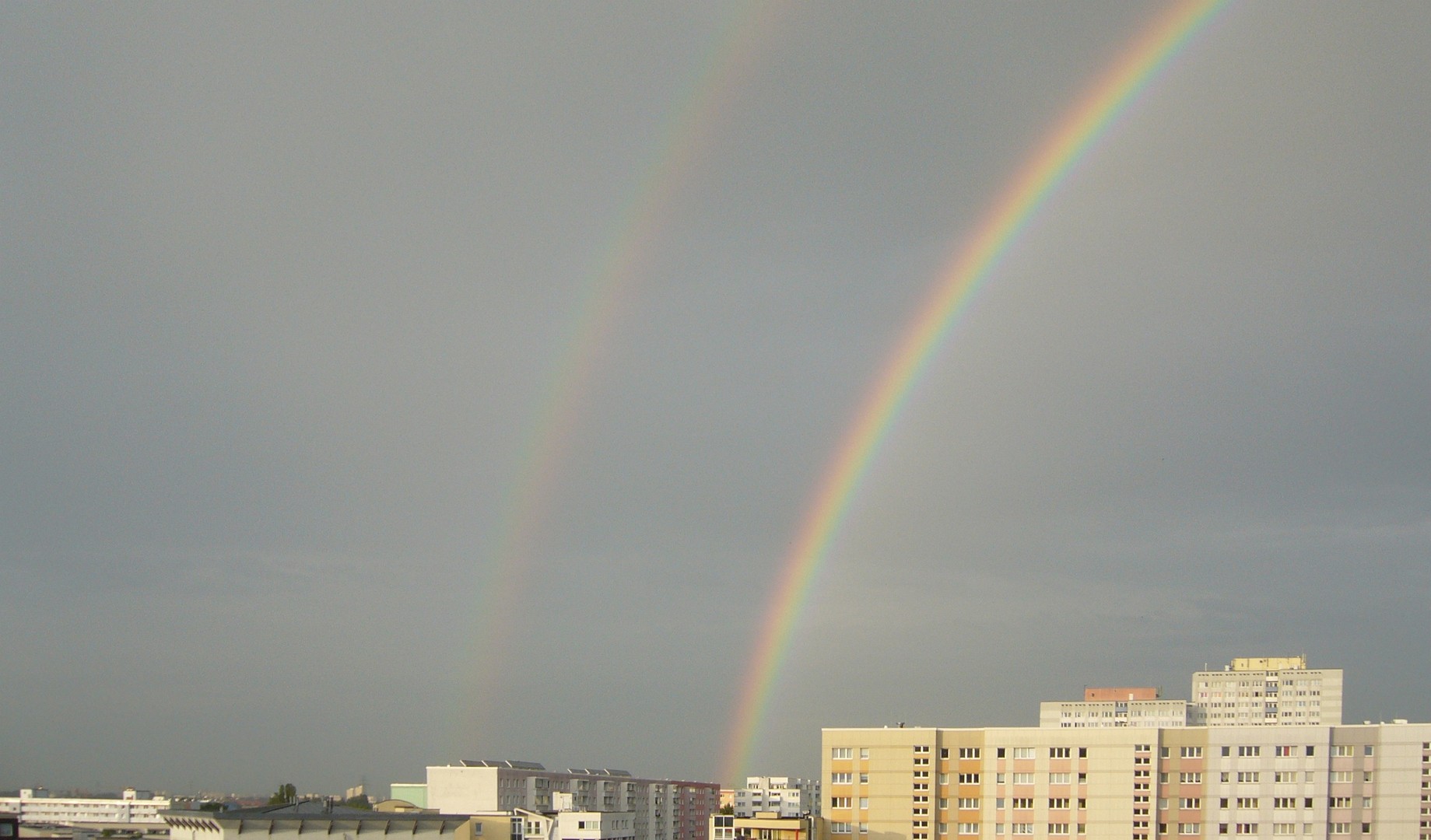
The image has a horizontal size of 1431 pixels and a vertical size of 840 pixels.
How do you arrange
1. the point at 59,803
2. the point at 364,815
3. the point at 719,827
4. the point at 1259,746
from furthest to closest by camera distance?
the point at 59,803, the point at 719,827, the point at 1259,746, the point at 364,815

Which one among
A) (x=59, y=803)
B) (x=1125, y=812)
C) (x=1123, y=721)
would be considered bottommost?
(x=59, y=803)

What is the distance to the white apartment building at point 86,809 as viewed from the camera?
173 meters

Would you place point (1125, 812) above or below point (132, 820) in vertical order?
above

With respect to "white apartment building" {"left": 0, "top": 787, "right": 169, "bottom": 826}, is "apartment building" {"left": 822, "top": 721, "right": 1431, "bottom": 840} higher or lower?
higher

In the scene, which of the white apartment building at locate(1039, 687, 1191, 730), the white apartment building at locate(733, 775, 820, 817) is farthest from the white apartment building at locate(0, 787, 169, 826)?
the white apartment building at locate(1039, 687, 1191, 730)

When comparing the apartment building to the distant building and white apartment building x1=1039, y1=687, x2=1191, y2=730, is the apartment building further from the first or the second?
white apartment building x1=1039, y1=687, x2=1191, y2=730

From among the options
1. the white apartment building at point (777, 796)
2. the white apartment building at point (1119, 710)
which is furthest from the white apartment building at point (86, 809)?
the white apartment building at point (1119, 710)

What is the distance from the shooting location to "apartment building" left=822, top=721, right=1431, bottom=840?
2477 inches

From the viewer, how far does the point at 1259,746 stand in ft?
211

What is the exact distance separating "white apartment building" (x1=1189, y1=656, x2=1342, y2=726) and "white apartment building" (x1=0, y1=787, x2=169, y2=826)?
12995 centimetres

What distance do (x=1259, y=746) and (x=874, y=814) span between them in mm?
17873

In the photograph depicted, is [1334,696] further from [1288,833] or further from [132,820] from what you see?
[132,820]

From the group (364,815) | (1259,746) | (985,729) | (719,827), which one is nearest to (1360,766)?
(1259,746)

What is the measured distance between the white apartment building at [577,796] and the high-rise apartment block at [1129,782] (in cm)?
1634
